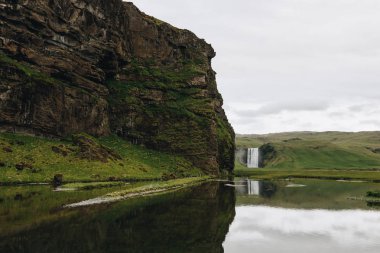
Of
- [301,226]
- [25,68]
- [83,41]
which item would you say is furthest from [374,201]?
[83,41]

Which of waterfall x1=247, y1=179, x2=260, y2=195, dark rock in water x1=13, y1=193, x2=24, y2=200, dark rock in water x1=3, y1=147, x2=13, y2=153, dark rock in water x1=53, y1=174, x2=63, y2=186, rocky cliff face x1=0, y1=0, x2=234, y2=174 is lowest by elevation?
waterfall x1=247, y1=179, x2=260, y2=195

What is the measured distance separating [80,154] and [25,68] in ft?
115

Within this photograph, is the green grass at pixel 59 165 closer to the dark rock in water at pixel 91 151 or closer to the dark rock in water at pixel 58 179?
the dark rock in water at pixel 58 179

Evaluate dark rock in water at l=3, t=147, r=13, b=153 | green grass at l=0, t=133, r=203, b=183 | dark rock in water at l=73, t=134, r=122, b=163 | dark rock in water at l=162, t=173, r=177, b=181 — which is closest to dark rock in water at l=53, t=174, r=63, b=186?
green grass at l=0, t=133, r=203, b=183

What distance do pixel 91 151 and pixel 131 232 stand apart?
7544cm

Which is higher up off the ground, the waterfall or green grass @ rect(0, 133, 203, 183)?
green grass @ rect(0, 133, 203, 183)

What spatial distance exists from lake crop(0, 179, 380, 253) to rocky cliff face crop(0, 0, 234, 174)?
60257 mm

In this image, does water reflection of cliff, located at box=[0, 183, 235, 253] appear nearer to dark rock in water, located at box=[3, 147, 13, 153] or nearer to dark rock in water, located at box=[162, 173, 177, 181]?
dark rock in water, located at box=[3, 147, 13, 153]

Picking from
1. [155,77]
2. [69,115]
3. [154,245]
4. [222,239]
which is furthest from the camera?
[155,77]

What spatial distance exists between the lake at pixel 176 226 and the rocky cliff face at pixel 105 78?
198 feet

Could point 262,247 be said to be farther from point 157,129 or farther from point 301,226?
point 157,129

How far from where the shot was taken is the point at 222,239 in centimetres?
3600

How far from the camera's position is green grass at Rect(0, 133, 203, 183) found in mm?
85012

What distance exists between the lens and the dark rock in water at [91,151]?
106450 millimetres
